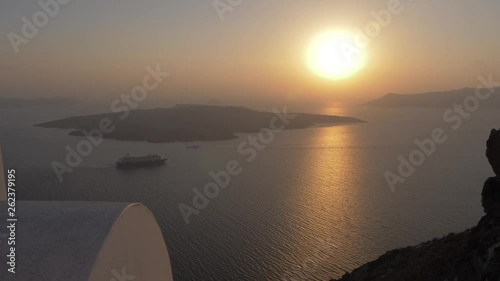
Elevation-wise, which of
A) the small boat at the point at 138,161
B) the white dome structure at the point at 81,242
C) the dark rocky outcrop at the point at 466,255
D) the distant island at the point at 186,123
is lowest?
the dark rocky outcrop at the point at 466,255

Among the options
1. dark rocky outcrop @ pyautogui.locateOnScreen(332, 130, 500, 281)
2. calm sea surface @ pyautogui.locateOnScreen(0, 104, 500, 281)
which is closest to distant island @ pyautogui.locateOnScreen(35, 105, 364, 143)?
calm sea surface @ pyautogui.locateOnScreen(0, 104, 500, 281)

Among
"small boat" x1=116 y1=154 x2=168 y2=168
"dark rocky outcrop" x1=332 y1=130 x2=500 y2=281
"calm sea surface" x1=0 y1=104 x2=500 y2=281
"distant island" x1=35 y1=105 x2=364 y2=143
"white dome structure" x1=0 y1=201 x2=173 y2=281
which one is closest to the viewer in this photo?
"white dome structure" x1=0 y1=201 x2=173 y2=281

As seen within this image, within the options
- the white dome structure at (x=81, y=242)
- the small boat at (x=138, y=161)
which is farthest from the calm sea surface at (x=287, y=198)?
the white dome structure at (x=81, y=242)

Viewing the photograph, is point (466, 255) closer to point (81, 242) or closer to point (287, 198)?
point (81, 242)

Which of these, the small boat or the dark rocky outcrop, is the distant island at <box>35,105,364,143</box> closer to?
the small boat

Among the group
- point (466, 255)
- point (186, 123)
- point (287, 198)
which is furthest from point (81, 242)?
point (186, 123)

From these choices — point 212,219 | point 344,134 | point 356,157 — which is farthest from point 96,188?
point 344,134

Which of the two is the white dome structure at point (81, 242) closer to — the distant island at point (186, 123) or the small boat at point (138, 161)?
the small boat at point (138, 161)
